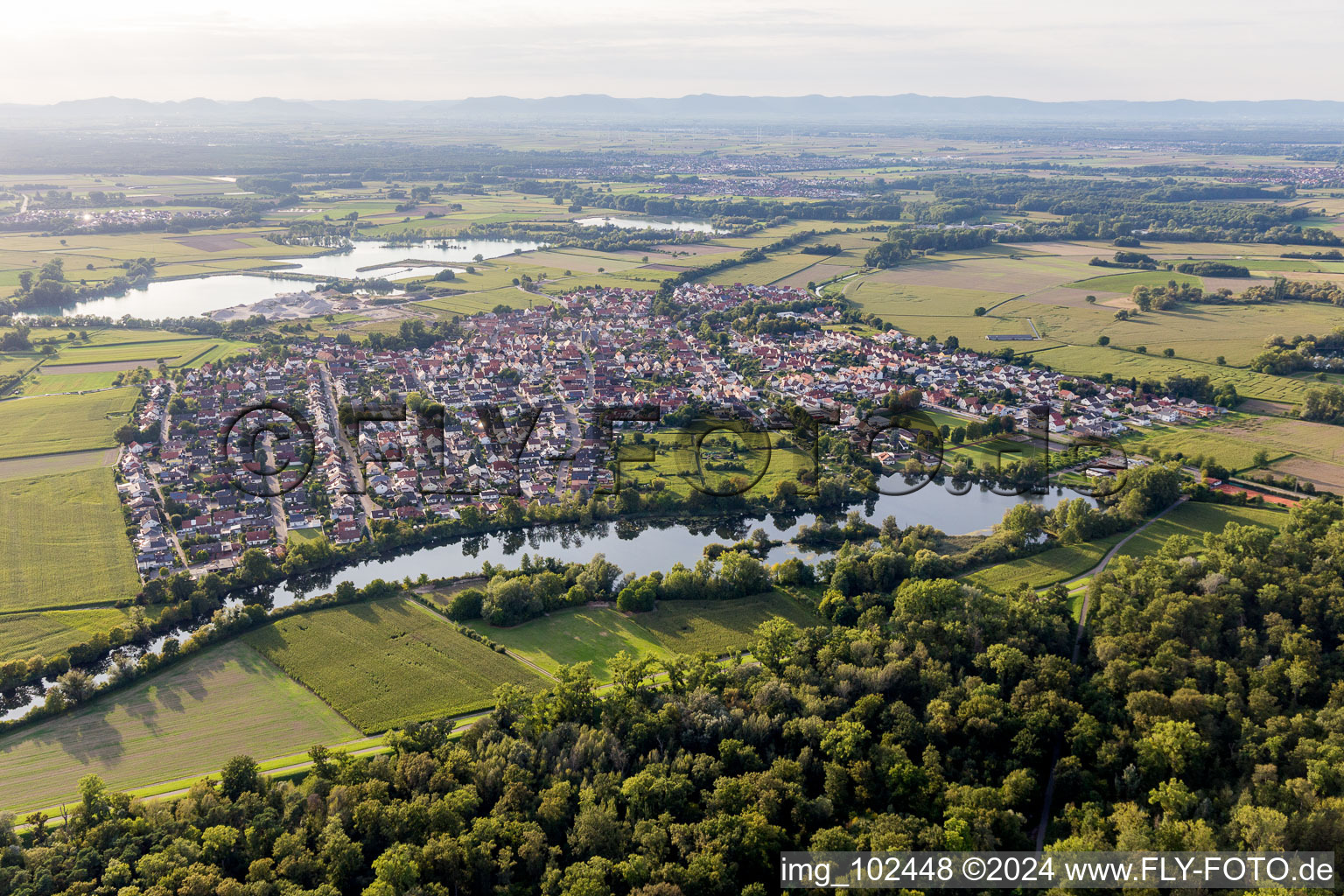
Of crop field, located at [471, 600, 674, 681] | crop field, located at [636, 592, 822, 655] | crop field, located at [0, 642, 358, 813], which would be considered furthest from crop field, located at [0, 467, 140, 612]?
crop field, located at [636, 592, 822, 655]

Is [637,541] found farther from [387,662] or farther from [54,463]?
[54,463]

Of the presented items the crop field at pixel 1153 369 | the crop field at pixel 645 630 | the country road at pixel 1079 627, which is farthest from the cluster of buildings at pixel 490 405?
the country road at pixel 1079 627

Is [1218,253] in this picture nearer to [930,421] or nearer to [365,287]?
[930,421]

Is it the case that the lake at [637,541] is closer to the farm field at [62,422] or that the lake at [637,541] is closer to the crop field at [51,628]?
the crop field at [51,628]

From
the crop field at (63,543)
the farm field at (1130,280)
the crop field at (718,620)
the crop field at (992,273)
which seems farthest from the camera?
the crop field at (992,273)

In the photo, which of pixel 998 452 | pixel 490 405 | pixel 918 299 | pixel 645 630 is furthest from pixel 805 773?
pixel 918 299

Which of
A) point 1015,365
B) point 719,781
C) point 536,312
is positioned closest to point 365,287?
point 536,312

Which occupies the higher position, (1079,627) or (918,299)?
(918,299)
